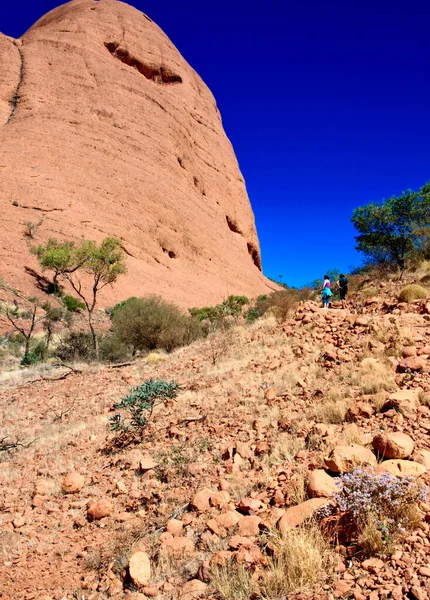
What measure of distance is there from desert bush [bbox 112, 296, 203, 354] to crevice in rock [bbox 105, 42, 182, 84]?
34343mm

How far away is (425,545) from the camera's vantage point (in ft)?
6.70

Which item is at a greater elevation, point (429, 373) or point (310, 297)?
point (310, 297)

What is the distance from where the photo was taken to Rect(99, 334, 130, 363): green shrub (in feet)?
39.8

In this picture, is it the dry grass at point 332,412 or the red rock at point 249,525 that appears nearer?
the red rock at point 249,525

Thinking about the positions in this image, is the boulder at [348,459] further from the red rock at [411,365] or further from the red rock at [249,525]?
the red rock at [411,365]

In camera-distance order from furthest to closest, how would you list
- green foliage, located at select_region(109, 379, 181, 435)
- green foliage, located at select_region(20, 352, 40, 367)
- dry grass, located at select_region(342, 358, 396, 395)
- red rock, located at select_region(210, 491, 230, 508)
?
green foliage, located at select_region(20, 352, 40, 367) → green foliage, located at select_region(109, 379, 181, 435) → dry grass, located at select_region(342, 358, 396, 395) → red rock, located at select_region(210, 491, 230, 508)

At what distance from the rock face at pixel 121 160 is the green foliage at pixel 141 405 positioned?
16.8 m

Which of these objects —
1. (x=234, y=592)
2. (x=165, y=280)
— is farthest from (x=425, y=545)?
(x=165, y=280)

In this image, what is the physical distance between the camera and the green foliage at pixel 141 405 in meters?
4.89

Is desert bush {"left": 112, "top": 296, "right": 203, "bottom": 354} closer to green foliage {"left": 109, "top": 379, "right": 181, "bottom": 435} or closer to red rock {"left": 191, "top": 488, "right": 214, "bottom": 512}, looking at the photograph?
green foliage {"left": 109, "top": 379, "right": 181, "bottom": 435}

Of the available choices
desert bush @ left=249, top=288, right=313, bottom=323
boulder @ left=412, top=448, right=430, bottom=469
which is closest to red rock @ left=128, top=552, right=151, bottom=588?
boulder @ left=412, top=448, right=430, bottom=469

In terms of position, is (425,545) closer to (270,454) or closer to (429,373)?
(270,454)

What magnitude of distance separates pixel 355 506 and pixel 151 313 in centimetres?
1081

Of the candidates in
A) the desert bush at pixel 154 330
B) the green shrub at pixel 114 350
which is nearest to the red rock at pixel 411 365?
the desert bush at pixel 154 330
